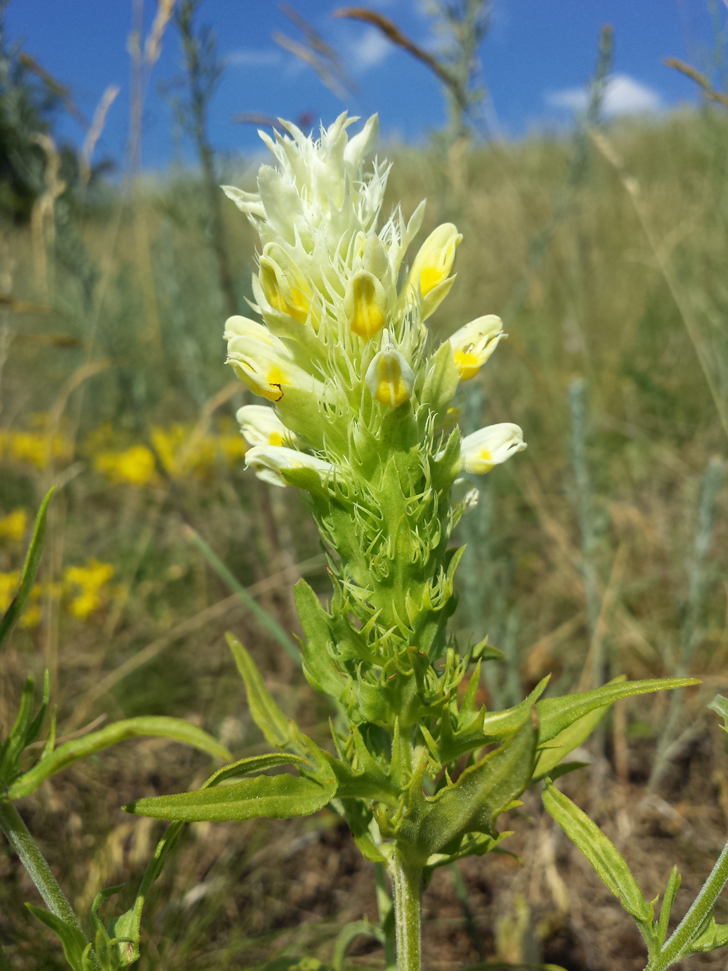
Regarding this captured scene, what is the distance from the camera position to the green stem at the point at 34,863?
96 centimetres

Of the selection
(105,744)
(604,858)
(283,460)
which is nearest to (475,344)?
(283,460)

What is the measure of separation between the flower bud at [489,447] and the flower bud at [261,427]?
297mm

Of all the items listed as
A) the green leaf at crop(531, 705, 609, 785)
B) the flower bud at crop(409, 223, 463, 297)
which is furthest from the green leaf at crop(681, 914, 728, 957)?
the flower bud at crop(409, 223, 463, 297)

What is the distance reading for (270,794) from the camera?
80 centimetres

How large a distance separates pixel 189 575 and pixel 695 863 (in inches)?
109

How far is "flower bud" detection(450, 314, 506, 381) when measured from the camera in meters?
1.02

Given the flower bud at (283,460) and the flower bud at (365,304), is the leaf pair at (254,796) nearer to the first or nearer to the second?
the flower bud at (283,460)

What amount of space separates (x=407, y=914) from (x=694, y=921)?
39 centimetres

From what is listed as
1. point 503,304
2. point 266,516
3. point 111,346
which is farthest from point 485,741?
point 503,304

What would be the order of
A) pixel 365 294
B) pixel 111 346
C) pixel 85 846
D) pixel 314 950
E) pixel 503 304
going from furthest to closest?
pixel 503 304
pixel 111 346
pixel 85 846
pixel 314 950
pixel 365 294

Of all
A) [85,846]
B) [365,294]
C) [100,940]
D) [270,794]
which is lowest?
[85,846]

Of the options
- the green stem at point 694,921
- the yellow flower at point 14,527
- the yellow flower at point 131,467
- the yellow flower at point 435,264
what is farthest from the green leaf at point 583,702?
the yellow flower at point 131,467

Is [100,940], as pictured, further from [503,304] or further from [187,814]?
[503,304]

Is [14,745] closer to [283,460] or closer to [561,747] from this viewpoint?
[283,460]
